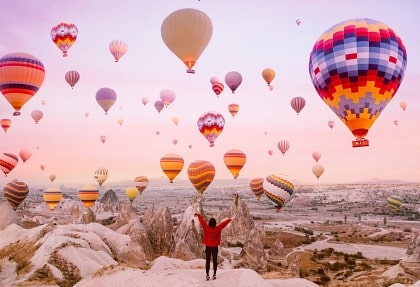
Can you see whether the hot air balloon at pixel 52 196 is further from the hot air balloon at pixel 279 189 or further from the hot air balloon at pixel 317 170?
the hot air balloon at pixel 317 170

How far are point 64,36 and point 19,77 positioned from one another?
37.8 feet

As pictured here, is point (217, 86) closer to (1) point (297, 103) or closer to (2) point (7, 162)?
(1) point (297, 103)

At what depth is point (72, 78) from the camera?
4828 cm

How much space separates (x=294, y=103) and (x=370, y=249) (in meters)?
22.4

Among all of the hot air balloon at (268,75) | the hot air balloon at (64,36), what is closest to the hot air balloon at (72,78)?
the hot air balloon at (64,36)

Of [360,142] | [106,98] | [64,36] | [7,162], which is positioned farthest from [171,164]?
[360,142]

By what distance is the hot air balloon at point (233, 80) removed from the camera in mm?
49938

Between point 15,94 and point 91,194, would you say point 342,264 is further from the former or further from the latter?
point 15,94

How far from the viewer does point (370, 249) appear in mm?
52500

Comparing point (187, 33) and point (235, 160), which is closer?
point (187, 33)

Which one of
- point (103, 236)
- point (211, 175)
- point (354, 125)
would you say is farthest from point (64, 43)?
point (354, 125)

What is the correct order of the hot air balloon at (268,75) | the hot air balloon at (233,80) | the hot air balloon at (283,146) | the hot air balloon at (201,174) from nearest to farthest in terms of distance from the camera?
the hot air balloon at (201,174)
the hot air balloon at (233,80)
the hot air balloon at (268,75)
the hot air balloon at (283,146)

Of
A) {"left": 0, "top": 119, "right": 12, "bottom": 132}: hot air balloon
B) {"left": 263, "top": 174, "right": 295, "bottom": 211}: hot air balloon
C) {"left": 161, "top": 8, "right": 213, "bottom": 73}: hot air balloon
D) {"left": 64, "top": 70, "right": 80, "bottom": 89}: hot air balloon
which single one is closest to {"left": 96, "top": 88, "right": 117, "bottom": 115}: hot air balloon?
{"left": 64, "top": 70, "right": 80, "bottom": 89}: hot air balloon

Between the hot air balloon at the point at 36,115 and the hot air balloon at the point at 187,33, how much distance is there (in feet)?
101
